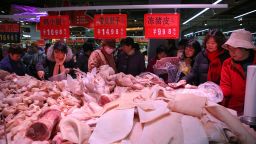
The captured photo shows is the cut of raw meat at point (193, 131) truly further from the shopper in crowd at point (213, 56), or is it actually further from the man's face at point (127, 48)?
the man's face at point (127, 48)

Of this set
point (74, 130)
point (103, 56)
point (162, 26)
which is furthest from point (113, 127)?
point (162, 26)

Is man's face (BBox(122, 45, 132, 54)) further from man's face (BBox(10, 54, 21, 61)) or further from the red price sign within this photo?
the red price sign

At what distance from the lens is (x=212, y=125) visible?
5.32ft

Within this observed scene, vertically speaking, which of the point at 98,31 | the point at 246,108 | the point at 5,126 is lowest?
the point at 5,126

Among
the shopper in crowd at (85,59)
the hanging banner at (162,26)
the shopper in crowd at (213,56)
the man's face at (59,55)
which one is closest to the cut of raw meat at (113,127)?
the shopper in crowd at (213,56)

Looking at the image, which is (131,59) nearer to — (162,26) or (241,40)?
(162,26)

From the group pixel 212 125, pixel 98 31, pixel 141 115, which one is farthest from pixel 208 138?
pixel 98 31

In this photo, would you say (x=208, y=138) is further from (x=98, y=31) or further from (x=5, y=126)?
(x=98, y=31)

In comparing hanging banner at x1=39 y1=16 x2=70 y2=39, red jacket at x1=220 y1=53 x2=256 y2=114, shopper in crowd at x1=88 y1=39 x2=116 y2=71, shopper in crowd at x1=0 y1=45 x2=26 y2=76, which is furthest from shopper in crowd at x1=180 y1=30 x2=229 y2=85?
hanging banner at x1=39 y1=16 x2=70 y2=39

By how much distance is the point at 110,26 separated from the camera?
850cm

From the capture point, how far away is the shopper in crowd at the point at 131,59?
230 inches

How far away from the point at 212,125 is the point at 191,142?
223mm

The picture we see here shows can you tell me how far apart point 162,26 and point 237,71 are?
5.25 m

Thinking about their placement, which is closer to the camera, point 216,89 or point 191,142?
point 191,142
